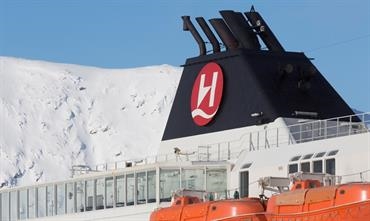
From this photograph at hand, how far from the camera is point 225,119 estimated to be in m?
52.4

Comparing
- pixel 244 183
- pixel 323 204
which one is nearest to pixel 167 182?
pixel 244 183

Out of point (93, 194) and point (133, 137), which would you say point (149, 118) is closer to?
point (133, 137)

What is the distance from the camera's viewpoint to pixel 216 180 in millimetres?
49969

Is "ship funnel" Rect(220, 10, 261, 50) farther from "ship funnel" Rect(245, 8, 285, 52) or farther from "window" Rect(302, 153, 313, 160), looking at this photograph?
"window" Rect(302, 153, 313, 160)

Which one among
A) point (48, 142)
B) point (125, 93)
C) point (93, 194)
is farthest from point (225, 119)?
point (125, 93)

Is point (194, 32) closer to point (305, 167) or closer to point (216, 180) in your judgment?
point (216, 180)

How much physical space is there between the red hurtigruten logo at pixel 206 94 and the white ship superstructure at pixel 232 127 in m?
0.04

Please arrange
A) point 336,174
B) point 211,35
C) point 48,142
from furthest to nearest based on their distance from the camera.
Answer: point 48,142 → point 211,35 → point 336,174

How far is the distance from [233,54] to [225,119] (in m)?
2.50

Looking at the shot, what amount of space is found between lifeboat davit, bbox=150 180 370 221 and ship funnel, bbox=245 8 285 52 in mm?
10945

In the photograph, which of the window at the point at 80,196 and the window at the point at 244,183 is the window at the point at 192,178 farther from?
the window at the point at 80,196

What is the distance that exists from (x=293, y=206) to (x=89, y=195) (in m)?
17.2

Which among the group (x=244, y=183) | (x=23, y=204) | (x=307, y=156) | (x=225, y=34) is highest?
(x=225, y=34)

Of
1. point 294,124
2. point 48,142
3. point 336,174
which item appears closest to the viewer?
point 336,174
